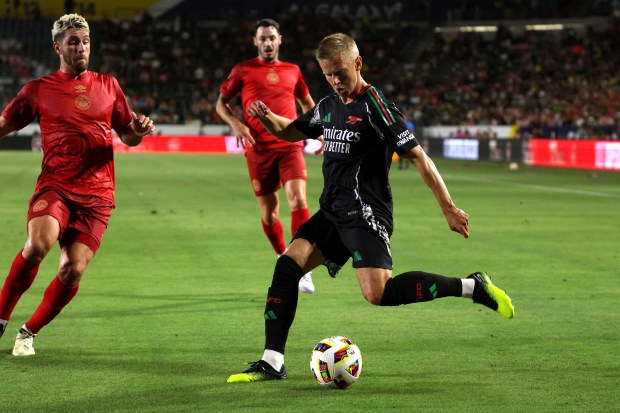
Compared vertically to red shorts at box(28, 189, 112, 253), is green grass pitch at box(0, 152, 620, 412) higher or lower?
lower

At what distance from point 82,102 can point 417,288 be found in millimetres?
2620

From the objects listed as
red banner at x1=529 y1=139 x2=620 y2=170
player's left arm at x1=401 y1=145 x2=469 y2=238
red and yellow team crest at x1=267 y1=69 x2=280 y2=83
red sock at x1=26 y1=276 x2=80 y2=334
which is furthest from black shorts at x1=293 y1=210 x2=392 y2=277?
red banner at x1=529 y1=139 x2=620 y2=170

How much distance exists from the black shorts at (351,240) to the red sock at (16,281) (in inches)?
72.1

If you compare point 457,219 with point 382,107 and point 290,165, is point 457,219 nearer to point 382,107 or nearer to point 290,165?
point 382,107

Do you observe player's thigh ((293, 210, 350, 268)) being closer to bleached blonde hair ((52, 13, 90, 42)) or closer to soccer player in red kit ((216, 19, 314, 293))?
bleached blonde hair ((52, 13, 90, 42))

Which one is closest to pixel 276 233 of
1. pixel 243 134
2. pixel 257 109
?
pixel 243 134

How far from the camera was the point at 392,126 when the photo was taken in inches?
249

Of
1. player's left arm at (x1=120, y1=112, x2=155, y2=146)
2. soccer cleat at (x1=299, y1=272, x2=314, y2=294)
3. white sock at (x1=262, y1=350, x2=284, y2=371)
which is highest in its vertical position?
player's left arm at (x1=120, y1=112, x2=155, y2=146)

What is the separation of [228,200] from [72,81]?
1493 centimetres

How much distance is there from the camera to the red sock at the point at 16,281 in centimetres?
713

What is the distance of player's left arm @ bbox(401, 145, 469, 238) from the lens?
628cm

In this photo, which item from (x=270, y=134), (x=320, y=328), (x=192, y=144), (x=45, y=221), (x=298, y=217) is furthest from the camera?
(x=192, y=144)

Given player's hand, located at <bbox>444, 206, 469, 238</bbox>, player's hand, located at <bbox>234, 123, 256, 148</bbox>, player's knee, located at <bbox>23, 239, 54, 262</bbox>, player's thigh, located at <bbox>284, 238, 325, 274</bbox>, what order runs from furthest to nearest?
player's hand, located at <bbox>234, 123, 256, 148</bbox> → player's knee, located at <bbox>23, 239, 54, 262</bbox> → player's thigh, located at <bbox>284, 238, 325, 274</bbox> → player's hand, located at <bbox>444, 206, 469, 238</bbox>

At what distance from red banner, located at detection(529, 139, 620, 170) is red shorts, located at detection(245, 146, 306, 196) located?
2450cm
